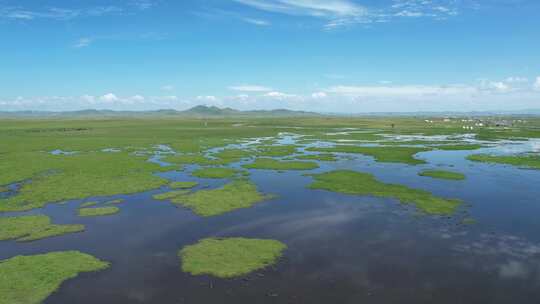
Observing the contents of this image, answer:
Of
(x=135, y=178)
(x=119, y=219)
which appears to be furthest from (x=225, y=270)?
(x=135, y=178)

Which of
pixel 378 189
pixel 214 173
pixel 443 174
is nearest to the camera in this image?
pixel 378 189

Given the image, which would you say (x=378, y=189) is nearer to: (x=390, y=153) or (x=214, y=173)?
(x=214, y=173)

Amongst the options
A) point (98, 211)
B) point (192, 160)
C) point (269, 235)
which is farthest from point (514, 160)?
point (98, 211)

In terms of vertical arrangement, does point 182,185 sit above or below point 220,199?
above

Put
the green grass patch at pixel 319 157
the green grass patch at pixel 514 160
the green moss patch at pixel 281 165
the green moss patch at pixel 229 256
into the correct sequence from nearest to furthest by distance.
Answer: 1. the green moss patch at pixel 229 256
2. the green moss patch at pixel 281 165
3. the green grass patch at pixel 514 160
4. the green grass patch at pixel 319 157

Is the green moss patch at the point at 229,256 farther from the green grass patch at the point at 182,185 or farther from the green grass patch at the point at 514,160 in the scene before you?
the green grass patch at the point at 514,160

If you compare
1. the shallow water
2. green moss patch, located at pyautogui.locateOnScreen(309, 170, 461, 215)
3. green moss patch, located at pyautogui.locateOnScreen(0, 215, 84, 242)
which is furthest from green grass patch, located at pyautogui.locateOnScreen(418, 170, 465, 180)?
green moss patch, located at pyautogui.locateOnScreen(0, 215, 84, 242)

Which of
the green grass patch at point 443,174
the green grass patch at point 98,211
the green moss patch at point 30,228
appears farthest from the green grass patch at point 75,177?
the green grass patch at point 443,174
